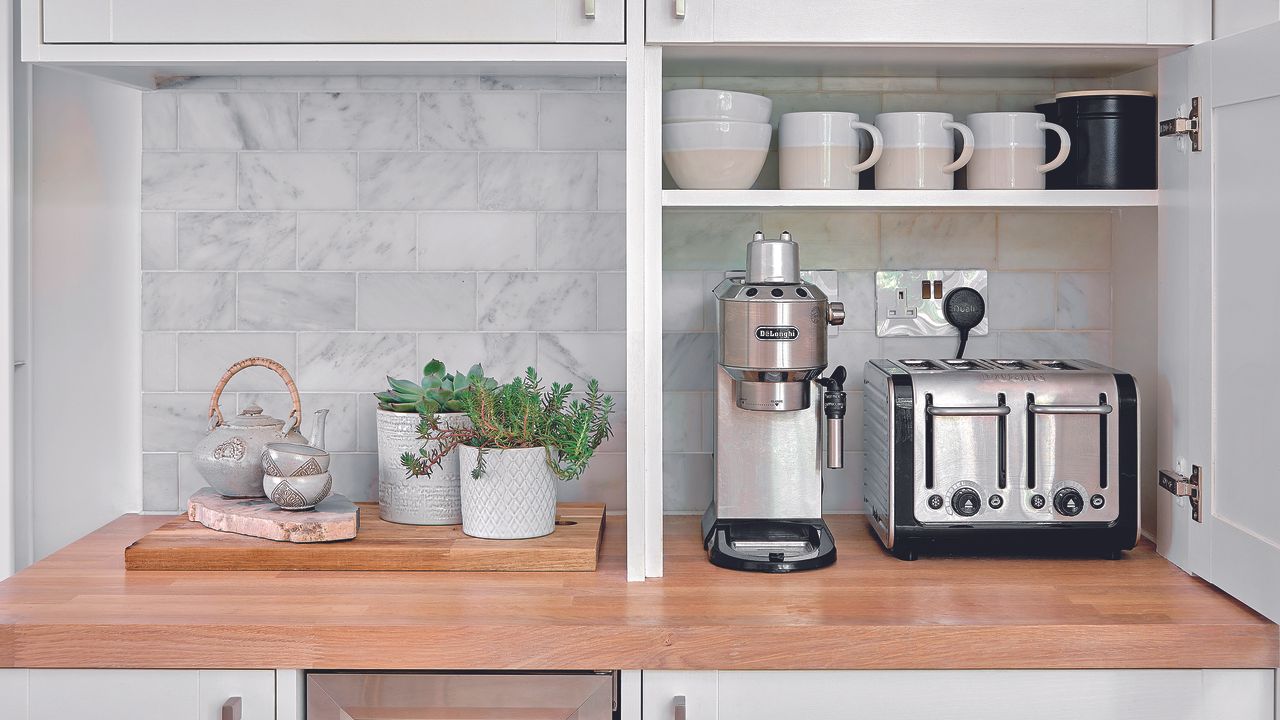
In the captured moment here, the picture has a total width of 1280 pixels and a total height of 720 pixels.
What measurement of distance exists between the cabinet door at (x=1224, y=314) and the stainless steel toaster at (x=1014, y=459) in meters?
0.08

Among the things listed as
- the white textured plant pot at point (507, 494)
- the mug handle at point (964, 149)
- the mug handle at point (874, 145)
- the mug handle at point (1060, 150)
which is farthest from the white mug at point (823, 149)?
the white textured plant pot at point (507, 494)

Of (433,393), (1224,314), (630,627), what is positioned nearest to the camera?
(630,627)

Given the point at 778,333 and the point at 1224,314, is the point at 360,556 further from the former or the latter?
the point at 1224,314

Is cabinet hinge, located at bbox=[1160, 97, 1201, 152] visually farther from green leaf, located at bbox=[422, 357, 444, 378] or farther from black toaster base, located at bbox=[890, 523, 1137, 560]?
green leaf, located at bbox=[422, 357, 444, 378]

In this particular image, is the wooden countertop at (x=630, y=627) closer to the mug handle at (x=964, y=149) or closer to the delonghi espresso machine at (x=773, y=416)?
the delonghi espresso machine at (x=773, y=416)

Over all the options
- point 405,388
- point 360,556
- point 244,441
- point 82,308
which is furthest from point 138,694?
point 82,308

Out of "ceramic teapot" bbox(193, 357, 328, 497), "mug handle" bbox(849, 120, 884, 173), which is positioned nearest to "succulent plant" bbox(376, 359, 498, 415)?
"ceramic teapot" bbox(193, 357, 328, 497)

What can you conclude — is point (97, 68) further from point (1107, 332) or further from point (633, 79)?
point (1107, 332)

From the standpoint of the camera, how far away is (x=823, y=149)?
1535mm

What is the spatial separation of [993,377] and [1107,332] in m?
0.43

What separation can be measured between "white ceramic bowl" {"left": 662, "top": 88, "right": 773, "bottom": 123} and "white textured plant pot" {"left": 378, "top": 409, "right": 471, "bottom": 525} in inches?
22.4

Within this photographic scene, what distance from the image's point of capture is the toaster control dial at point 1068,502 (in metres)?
1.54

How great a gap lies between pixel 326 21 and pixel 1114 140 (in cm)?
115

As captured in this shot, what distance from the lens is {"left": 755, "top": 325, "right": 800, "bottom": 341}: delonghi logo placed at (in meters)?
1.43
